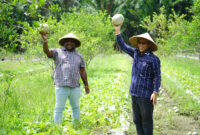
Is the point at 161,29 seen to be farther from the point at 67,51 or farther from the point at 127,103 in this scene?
the point at 67,51

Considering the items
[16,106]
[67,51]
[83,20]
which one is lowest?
[16,106]

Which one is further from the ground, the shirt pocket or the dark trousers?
the shirt pocket

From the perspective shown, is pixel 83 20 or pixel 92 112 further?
pixel 83 20

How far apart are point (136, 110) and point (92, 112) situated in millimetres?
1734

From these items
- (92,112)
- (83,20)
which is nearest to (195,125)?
(92,112)

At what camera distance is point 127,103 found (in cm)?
599

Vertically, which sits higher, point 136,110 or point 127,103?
point 136,110

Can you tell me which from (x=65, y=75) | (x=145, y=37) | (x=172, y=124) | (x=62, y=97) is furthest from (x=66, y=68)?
(x=172, y=124)

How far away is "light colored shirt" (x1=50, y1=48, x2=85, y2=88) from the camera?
12.1 ft

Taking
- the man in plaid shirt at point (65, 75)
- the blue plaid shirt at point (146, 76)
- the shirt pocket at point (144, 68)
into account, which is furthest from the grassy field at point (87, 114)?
the shirt pocket at point (144, 68)

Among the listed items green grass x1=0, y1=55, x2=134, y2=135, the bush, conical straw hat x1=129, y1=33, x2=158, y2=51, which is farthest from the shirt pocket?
the bush

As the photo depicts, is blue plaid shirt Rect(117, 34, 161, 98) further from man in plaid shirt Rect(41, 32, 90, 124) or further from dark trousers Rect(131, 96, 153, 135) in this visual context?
man in plaid shirt Rect(41, 32, 90, 124)

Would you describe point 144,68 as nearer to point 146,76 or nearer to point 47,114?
point 146,76

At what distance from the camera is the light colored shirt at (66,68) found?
3688 mm
